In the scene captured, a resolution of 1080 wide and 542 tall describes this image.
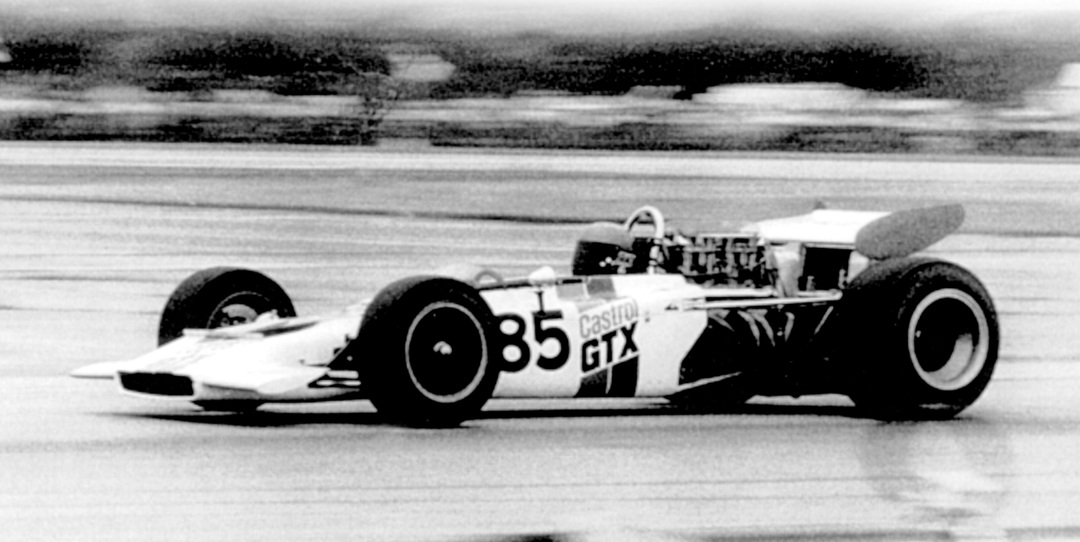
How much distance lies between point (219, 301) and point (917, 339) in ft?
8.83

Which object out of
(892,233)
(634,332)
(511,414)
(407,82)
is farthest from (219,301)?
(407,82)

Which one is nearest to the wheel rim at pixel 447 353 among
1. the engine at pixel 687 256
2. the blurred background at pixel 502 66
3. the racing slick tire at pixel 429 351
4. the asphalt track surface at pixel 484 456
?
the racing slick tire at pixel 429 351

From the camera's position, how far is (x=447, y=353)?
7492 millimetres

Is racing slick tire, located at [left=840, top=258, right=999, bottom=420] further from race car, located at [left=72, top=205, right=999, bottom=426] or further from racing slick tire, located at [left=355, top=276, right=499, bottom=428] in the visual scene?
racing slick tire, located at [left=355, top=276, right=499, bottom=428]

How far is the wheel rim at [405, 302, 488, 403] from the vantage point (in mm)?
7461

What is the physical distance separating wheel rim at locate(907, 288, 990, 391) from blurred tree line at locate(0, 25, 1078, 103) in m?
17.1

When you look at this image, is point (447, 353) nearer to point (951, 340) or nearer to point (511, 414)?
point (511, 414)

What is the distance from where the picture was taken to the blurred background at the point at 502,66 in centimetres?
2589

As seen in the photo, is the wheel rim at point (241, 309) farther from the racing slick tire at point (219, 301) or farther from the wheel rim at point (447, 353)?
the wheel rim at point (447, 353)

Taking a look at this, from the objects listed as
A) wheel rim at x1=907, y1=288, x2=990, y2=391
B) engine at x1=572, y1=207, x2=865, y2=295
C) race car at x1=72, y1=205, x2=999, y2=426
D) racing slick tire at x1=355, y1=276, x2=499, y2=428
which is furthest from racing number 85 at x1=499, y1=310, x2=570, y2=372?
wheel rim at x1=907, y1=288, x2=990, y2=391

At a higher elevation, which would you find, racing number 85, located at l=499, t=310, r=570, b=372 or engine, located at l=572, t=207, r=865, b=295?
A: engine, located at l=572, t=207, r=865, b=295

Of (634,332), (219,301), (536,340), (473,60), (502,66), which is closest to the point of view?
(536,340)

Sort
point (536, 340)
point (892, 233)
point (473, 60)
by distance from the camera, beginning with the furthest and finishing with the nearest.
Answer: point (473, 60)
point (892, 233)
point (536, 340)

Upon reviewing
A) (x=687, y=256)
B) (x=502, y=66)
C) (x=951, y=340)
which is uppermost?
(x=687, y=256)
